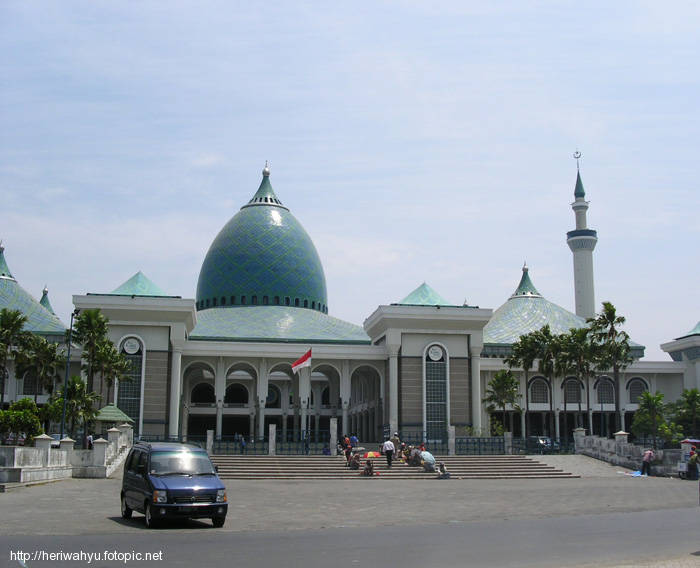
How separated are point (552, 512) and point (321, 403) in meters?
51.6

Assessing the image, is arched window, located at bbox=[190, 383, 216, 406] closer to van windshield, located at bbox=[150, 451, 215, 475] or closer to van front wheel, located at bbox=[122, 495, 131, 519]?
van front wheel, located at bbox=[122, 495, 131, 519]

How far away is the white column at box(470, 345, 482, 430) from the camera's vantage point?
52.8 metres

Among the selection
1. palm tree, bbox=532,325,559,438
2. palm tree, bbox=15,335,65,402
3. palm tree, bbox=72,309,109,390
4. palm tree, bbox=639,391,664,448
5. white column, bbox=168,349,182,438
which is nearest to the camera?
palm tree, bbox=72,309,109,390

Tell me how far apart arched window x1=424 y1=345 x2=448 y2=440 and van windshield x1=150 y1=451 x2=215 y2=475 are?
35263 millimetres

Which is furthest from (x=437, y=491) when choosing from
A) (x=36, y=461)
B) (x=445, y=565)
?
(x=445, y=565)

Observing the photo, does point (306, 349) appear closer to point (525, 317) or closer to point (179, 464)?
point (525, 317)

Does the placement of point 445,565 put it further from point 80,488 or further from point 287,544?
point 80,488

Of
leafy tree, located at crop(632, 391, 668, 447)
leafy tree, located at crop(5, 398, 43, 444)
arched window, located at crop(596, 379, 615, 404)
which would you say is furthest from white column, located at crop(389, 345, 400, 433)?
leafy tree, located at crop(5, 398, 43, 444)

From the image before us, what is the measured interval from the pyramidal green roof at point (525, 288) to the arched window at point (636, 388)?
36.9 feet

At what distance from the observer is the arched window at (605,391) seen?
208 feet

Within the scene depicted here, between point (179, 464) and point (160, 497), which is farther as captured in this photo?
point (179, 464)

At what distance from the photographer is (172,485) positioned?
16078 mm

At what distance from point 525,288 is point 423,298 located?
19.8 meters

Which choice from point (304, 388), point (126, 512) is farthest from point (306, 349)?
point (126, 512)
